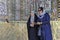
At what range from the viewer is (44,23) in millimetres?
7352

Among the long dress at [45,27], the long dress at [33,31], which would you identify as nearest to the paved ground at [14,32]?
the long dress at [33,31]

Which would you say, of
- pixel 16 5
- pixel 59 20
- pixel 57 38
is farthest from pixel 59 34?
pixel 16 5

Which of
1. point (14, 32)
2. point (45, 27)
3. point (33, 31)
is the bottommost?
point (14, 32)

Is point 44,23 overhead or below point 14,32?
overhead

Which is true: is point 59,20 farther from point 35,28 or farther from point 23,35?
point 35,28

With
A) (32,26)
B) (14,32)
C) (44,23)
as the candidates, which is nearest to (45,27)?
(44,23)

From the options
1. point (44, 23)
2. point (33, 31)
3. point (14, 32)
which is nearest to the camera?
point (44, 23)

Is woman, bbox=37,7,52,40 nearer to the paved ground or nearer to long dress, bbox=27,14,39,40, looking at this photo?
long dress, bbox=27,14,39,40

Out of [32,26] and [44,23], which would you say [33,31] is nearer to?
[32,26]

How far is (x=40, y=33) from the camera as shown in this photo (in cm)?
744

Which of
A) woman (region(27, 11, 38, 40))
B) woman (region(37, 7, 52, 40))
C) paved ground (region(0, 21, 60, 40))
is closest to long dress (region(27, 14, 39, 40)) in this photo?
woman (region(27, 11, 38, 40))

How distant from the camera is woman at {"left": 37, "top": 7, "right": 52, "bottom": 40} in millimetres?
7340

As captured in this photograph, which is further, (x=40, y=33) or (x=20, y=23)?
(x=20, y=23)

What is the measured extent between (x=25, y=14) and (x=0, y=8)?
1.24m
